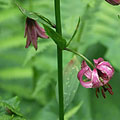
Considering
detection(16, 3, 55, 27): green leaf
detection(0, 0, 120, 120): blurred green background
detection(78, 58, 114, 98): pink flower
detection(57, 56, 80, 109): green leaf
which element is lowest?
detection(0, 0, 120, 120): blurred green background

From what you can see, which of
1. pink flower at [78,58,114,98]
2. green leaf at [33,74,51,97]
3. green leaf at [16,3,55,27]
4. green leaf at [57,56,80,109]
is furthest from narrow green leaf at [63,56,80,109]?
green leaf at [33,74,51,97]

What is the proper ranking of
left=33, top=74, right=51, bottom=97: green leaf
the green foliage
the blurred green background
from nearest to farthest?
the green foliage
left=33, top=74, right=51, bottom=97: green leaf
the blurred green background

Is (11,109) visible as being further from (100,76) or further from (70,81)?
(100,76)

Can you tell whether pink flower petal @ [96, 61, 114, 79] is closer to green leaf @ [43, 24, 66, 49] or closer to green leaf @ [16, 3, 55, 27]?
green leaf @ [43, 24, 66, 49]

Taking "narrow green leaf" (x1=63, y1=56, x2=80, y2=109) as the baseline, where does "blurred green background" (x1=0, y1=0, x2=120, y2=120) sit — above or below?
below

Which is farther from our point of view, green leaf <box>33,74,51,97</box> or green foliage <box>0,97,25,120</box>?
green leaf <box>33,74,51,97</box>

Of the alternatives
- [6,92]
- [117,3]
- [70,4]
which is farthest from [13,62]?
[117,3]
